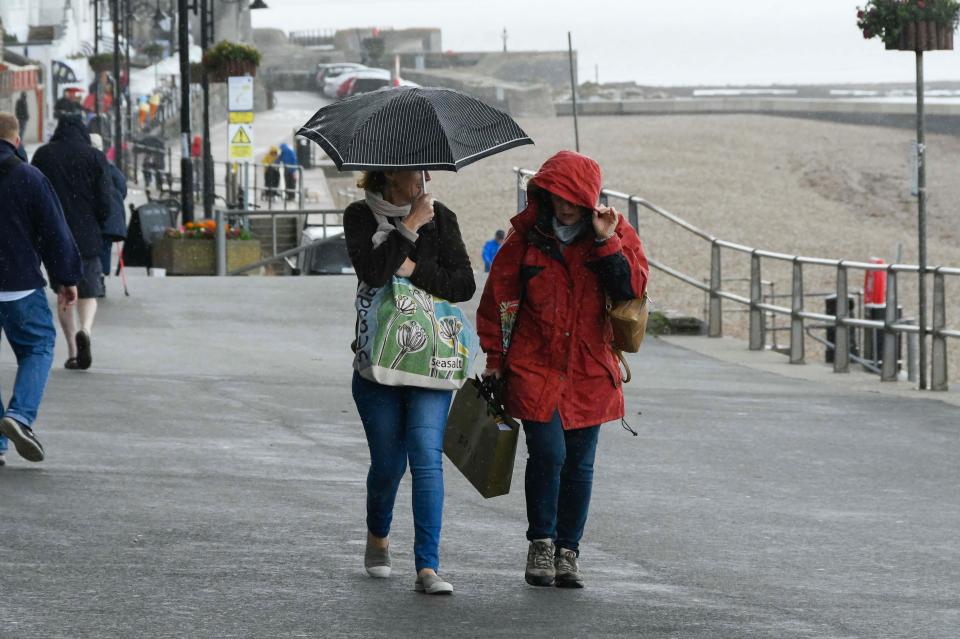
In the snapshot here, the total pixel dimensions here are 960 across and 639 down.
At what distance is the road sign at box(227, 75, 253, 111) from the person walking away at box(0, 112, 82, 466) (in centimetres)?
2052

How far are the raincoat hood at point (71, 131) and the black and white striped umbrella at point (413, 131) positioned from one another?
6.43 metres

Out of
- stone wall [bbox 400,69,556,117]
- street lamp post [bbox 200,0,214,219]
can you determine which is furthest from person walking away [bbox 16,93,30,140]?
stone wall [bbox 400,69,556,117]

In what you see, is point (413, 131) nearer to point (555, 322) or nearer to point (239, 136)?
point (555, 322)

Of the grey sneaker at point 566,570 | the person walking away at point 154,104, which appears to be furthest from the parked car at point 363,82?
the grey sneaker at point 566,570

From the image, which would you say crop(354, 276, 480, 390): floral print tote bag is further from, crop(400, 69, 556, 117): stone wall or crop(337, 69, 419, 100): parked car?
crop(400, 69, 556, 117): stone wall

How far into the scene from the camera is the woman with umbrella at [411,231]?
5.86 meters

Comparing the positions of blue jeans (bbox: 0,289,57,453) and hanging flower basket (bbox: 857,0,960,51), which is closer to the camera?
blue jeans (bbox: 0,289,57,453)

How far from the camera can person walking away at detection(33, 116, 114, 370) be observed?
1221 cm

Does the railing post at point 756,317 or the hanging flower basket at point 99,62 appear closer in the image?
the railing post at point 756,317

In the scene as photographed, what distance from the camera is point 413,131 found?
5.93 meters

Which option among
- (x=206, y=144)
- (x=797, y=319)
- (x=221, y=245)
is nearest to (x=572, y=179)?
(x=797, y=319)

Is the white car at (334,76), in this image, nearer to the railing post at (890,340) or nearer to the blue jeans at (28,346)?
the railing post at (890,340)

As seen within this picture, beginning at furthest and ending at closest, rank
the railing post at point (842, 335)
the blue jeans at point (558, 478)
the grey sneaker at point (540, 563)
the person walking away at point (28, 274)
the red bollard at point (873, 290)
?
the red bollard at point (873, 290) → the railing post at point (842, 335) → the person walking away at point (28, 274) → the grey sneaker at point (540, 563) → the blue jeans at point (558, 478)

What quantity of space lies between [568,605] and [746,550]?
1454 millimetres
